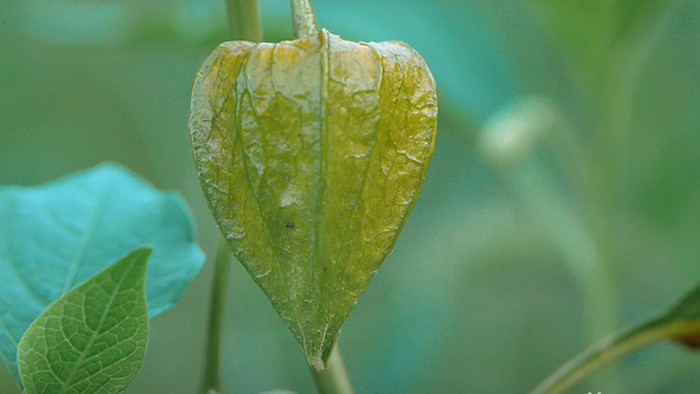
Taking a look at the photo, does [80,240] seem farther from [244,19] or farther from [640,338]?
[640,338]

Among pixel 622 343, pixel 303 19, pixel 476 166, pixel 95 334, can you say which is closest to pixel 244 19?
pixel 303 19

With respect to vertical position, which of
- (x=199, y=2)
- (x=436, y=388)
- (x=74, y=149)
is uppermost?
(x=199, y=2)

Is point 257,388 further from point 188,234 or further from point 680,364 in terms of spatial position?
point 188,234

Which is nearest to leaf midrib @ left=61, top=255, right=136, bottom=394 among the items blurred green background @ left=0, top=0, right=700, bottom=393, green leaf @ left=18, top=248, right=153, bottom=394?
green leaf @ left=18, top=248, right=153, bottom=394

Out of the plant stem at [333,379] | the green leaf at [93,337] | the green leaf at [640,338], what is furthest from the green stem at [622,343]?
the green leaf at [93,337]

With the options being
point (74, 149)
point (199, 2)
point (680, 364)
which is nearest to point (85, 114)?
point (74, 149)

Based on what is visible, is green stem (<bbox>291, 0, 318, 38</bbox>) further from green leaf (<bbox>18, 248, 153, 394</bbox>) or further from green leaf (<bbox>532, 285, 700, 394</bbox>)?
green leaf (<bbox>532, 285, 700, 394</bbox>)

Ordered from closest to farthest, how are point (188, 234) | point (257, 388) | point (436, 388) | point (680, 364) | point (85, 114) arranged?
point (188, 234) < point (680, 364) < point (257, 388) < point (436, 388) < point (85, 114)
